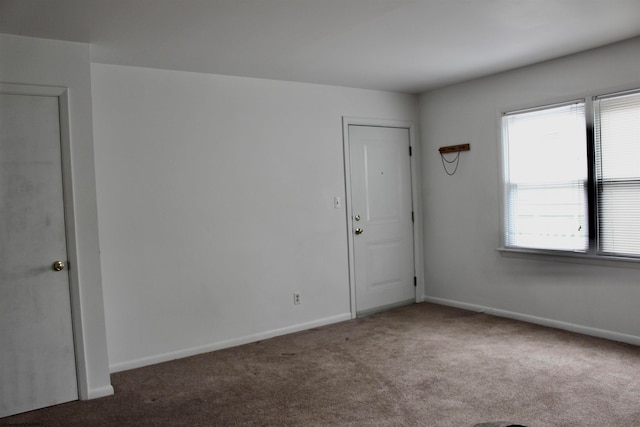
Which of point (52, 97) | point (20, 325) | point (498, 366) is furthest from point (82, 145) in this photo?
point (498, 366)

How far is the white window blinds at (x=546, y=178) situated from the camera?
13.7 ft

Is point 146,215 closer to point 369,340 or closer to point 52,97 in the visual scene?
point 52,97

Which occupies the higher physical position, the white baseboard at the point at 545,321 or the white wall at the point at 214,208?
the white wall at the point at 214,208

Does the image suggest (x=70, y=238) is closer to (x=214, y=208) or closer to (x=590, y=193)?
(x=214, y=208)

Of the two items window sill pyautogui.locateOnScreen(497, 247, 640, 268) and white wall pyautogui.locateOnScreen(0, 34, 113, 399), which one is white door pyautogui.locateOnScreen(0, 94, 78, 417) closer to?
white wall pyautogui.locateOnScreen(0, 34, 113, 399)

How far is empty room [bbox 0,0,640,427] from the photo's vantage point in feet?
10.1

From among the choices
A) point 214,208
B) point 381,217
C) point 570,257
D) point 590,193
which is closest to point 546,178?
point 590,193

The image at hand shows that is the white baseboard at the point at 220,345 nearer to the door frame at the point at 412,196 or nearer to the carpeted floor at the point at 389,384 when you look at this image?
the carpeted floor at the point at 389,384

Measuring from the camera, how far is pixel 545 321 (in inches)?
178

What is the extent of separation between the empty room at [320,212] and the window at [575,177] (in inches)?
0.7

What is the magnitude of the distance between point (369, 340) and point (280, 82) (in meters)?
2.54

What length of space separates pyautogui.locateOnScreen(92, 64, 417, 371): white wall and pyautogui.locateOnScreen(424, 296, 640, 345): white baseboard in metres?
1.27

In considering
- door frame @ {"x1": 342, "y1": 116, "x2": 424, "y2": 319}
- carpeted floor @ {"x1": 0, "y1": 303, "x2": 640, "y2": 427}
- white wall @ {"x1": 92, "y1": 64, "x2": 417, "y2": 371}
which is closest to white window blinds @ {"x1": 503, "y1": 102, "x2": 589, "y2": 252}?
carpeted floor @ {"x1": 0, "y1": 303, "x2": 640, "y2": 427}

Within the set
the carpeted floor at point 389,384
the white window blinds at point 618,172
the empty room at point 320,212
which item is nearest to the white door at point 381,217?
the empty room at point 320,212
